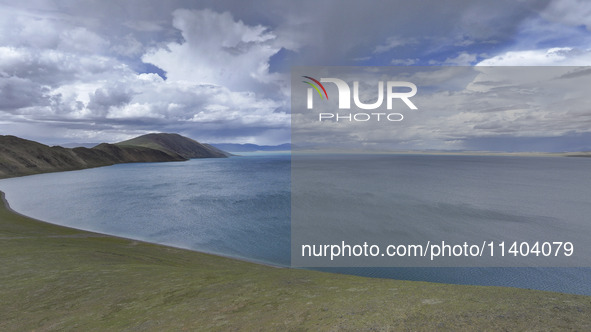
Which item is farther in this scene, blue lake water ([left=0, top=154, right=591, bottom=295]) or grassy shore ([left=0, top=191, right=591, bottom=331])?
blue lake water ([left=0, top=154, right=591, bottom=295])

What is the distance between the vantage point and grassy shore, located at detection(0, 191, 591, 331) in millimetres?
8984

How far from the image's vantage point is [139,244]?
1379 inches

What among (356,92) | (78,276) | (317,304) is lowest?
(78,276)

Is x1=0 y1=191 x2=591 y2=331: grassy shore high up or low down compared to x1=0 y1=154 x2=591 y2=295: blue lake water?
up

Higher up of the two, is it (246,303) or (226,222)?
(246,303)

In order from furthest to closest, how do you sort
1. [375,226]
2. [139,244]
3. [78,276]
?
[375,226], [139,244], [78,276]

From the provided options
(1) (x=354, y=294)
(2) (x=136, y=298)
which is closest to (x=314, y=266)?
(1) (x=354, y=294)

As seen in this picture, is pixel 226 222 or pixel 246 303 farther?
pixel 226 222

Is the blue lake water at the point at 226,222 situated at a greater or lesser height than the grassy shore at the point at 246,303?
lesser

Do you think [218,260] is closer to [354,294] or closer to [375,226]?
[354,294]

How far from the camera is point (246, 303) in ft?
41.0

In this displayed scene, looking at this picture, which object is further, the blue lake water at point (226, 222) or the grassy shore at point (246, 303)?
the blue lake water at point (226, 222)

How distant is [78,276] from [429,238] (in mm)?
40072

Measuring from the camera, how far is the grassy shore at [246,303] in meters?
8.98
